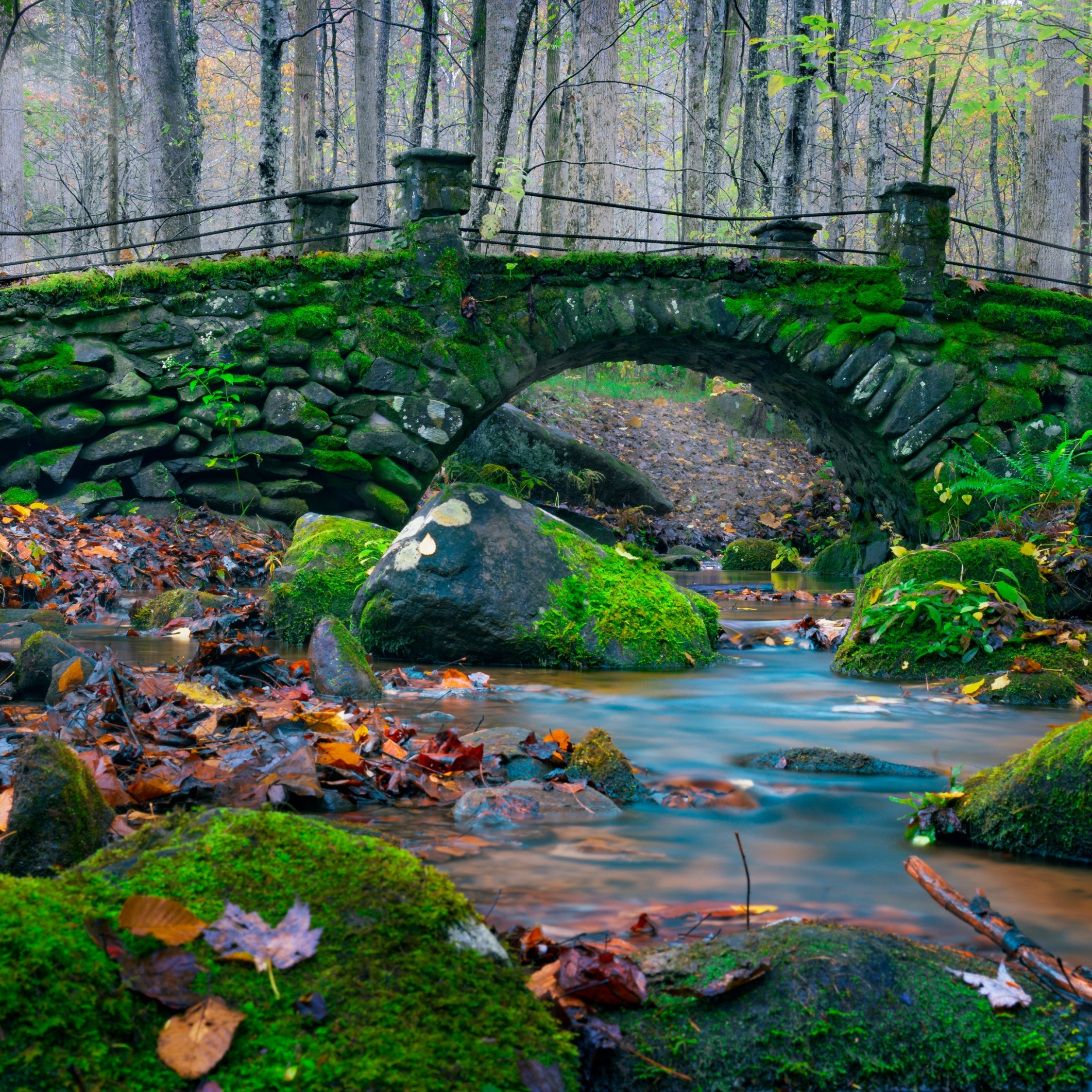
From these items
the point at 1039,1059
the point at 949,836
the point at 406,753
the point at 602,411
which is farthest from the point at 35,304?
the point at 602,411

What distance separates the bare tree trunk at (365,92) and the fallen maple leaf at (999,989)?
14.5m

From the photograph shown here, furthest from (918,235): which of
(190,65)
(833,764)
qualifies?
(190,65)

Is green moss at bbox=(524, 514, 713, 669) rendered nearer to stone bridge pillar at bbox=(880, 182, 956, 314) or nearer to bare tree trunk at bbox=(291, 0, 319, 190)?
stone bridge pillar at bbox=(880, 182, 956, 314)

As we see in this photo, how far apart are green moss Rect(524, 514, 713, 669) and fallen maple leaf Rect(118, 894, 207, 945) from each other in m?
3.98

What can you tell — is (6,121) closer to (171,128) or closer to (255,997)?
(171,128)

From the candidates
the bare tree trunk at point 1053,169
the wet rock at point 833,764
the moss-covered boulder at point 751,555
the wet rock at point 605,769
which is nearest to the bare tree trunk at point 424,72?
the moss-covered boulder at point 751,555

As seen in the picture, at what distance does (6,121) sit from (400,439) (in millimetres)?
7486

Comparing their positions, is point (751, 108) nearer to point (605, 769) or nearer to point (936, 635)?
point (936, 635)

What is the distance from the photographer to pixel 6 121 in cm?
1259

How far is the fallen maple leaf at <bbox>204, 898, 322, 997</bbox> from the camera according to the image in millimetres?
Answer: 1317

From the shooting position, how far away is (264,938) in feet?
4.47

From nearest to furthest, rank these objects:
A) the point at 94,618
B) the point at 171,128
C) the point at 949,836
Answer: the point at 949,836 → the point at 94,618 → the point at 171,128

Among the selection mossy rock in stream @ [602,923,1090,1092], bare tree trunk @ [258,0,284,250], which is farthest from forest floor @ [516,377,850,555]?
mossy rock in stream @ [602,923,1090,1092]

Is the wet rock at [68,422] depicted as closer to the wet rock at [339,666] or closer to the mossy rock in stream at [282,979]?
the wet rock at [339,666]
